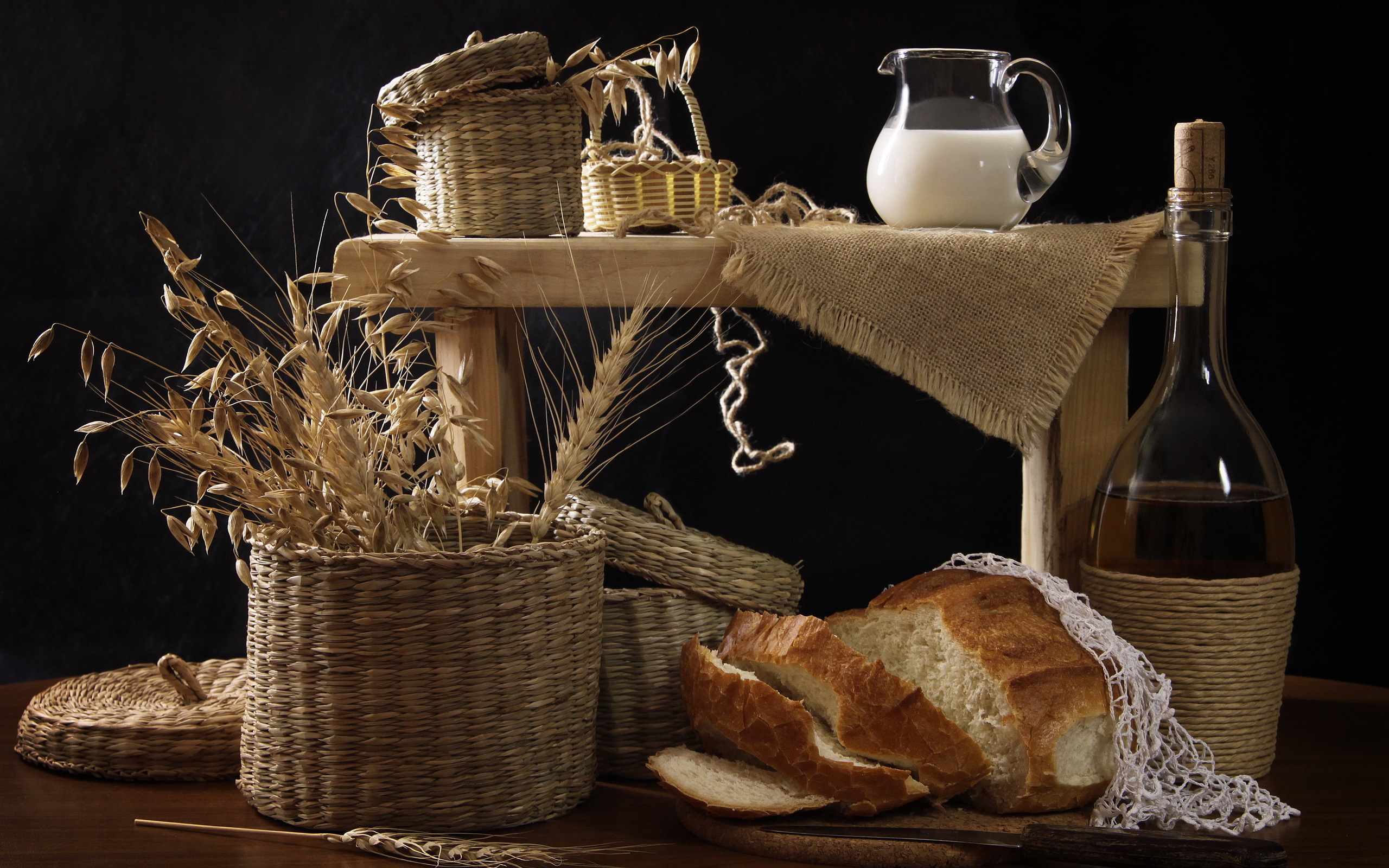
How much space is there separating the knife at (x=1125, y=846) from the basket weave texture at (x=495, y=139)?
0.71m

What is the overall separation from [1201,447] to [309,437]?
2.60 feet

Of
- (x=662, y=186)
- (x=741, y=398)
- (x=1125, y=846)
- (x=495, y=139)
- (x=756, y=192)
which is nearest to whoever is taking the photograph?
Answer: (x=1125, y=846)

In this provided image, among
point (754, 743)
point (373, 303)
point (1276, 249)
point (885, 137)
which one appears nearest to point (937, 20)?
point (885, 137)

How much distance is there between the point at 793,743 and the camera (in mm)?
1092

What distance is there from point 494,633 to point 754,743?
237 millimetres

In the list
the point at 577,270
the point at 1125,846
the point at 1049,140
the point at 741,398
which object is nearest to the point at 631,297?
the point at 577,270

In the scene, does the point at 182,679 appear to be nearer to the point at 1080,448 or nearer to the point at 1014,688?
the point at 1014,688

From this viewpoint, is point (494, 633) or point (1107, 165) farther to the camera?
point (1107, 165)

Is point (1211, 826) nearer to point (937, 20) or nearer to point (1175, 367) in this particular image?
point (1175, 367)

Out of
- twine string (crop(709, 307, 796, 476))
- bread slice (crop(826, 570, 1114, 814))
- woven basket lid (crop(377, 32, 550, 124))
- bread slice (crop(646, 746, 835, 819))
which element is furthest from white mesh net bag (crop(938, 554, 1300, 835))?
woven basket lid (crop(377, 32, 550, 124))

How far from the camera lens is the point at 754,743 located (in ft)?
3.68

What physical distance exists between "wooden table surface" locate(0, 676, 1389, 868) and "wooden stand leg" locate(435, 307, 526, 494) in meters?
0.36

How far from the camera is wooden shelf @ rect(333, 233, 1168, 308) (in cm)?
133

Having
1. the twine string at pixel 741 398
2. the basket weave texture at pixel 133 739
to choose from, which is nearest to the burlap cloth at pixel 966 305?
the twine string at pixel 741 398
